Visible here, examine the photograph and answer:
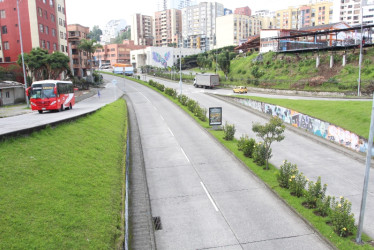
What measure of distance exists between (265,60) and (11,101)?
188 ft

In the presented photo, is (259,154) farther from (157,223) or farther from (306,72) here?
(306,72)

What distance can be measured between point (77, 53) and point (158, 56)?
4061 centimetres

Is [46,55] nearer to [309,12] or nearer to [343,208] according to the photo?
[343,208]

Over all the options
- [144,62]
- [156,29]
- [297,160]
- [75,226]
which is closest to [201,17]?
[156,29]

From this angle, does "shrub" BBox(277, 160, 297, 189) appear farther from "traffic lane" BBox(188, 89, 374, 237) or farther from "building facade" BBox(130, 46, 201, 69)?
"building facade" BBox(130, 46, 201, 69)

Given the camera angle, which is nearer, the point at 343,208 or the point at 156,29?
the point at 343,208

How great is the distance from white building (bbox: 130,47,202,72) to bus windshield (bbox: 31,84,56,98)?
100 metres

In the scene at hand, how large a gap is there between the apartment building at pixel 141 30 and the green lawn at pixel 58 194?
576 ft

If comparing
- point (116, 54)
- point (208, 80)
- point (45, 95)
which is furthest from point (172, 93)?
point (116, 54)

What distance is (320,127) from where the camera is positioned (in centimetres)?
2814

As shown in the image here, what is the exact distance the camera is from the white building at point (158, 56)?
132000 millimetres

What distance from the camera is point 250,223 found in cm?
1319

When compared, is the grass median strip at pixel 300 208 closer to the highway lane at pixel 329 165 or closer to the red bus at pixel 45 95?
the highway lane at pixel 329 165

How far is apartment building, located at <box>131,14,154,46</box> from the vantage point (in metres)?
185
